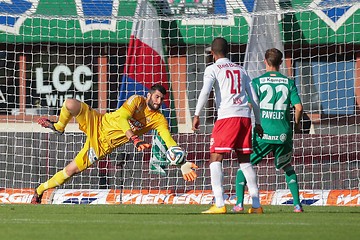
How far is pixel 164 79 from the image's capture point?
18938 millimetres

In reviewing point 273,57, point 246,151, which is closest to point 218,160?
point 246,151

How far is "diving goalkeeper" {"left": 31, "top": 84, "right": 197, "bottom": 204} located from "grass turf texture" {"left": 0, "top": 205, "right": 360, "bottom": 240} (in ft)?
5.17

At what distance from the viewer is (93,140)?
42.0 ft

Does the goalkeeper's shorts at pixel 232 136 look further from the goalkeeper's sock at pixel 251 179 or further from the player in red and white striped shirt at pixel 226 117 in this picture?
the goalkeeper's sock at pixel 251 179

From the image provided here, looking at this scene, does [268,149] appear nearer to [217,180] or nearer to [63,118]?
[217,180]

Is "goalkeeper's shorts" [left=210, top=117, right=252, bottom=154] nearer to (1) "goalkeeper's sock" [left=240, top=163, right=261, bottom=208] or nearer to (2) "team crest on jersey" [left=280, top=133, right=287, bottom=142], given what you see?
(1) "goalkeeper's sock" [left=240, top=163, right=261, bottom=208]

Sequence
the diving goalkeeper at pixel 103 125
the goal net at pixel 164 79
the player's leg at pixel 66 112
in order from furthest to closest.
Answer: the goal net at pixel 164 79
the player's leg at pixel 66 112
the diving goalkeeper at pixel 103 125

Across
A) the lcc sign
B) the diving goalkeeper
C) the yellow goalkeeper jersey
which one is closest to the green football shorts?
the yellow goalkeeper jersey

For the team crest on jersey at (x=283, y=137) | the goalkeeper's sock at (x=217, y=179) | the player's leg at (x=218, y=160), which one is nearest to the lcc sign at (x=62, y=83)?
the team crest on jersey at (x=283, y=137)

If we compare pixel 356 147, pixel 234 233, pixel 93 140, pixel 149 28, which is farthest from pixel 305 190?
pixel 234 233

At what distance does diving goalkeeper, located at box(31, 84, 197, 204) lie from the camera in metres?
12.4

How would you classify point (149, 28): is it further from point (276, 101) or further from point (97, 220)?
point (97, 220)

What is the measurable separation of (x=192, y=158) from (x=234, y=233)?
8.86 meters

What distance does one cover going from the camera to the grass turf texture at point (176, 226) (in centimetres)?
780
